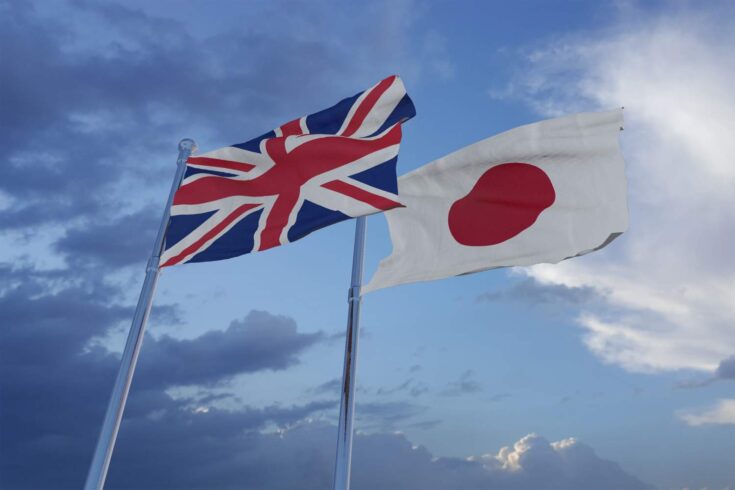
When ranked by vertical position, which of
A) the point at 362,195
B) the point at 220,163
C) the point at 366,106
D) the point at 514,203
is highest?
the point at 366,106

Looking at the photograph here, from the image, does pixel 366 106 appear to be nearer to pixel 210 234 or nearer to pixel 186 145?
pixel 186 145

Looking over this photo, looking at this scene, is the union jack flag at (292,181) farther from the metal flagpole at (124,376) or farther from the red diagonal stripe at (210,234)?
the metal flagpole at (124,376)

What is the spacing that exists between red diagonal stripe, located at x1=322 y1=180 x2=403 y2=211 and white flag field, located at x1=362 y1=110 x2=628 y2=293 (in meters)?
1.45

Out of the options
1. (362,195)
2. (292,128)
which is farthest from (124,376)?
(292,128)

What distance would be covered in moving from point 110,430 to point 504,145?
8.80 meters

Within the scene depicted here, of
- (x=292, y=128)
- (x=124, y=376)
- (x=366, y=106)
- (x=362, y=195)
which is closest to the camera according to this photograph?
(x=124, y=376)

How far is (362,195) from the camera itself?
1249 centimetres

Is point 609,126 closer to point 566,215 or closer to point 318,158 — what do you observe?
point 566,215

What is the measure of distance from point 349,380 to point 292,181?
437 centimetres

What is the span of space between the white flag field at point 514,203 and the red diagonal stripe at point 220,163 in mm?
2984

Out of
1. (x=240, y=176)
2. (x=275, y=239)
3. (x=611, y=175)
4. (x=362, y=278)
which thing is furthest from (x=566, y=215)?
(x=240, y=176)

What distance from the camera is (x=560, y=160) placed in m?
14.0

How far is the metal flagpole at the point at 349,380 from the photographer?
33.9 feet

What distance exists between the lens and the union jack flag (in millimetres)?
12734
